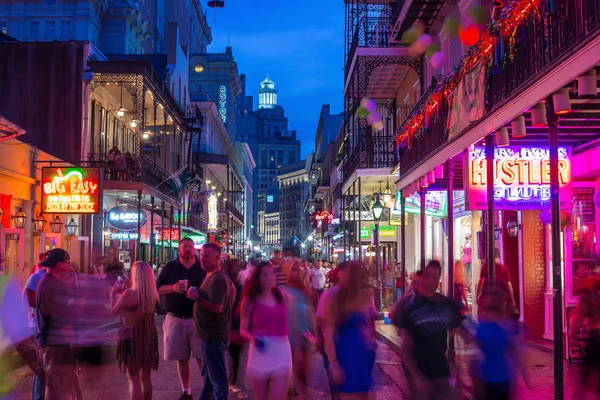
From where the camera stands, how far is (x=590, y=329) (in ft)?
26.0

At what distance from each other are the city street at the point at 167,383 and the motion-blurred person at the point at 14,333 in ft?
1.93

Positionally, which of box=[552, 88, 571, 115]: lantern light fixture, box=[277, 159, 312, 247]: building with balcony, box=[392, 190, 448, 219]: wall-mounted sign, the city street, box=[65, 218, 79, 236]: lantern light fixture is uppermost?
box=[277, 159, 312, 247]: building with balcony

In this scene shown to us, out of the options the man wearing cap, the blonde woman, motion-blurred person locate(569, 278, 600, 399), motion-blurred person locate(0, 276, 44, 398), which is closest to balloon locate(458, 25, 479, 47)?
motion-blurred person locate(569, 278, 600, 399)

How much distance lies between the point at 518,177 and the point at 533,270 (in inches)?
138

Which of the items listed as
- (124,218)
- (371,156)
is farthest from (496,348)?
(124,218)

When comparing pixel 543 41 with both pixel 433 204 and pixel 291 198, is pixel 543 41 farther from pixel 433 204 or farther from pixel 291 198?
pixel 291 198

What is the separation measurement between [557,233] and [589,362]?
136cm

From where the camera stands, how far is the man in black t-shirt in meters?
6.91

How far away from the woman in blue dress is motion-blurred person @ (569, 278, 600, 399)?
2329mm

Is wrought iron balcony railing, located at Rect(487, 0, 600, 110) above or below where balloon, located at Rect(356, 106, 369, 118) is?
below

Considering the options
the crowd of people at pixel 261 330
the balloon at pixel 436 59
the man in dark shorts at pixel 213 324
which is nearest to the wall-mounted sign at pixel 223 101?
the balloon at pixel 436 59

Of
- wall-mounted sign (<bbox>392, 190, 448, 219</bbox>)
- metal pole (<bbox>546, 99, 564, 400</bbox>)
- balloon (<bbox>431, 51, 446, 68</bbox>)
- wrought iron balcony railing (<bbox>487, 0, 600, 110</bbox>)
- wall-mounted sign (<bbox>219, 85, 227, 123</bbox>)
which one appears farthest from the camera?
wall-mounted sign (<bbox>219, 85, 227, 123</bbox>)

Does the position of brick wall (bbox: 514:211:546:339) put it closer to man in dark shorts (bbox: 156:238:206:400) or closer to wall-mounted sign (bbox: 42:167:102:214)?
man in dark shorts (bbox: 156:238:206:400)

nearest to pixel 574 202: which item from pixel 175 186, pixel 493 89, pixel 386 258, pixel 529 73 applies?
pixel 493 89
